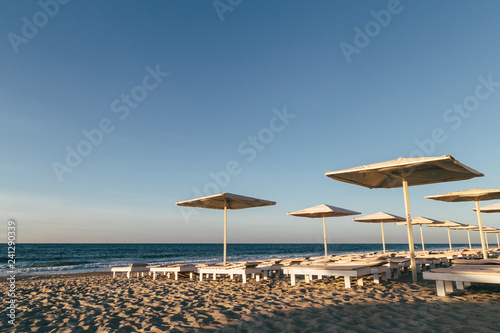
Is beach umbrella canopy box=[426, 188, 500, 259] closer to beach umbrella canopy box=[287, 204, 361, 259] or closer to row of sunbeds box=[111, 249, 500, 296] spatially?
row of sunbeds box=[111, 249, 500, 296]

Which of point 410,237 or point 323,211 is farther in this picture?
point 323,211

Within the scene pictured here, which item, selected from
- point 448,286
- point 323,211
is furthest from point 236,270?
point 448,286

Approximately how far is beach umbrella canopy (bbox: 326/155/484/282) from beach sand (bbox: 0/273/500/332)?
148 centimetres

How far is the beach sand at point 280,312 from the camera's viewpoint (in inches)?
114

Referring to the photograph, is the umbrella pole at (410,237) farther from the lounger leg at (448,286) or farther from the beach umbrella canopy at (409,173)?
the lounger leg at (448,286)

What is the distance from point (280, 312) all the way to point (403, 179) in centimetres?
402

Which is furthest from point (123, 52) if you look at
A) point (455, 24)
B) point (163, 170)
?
point (455, 24)

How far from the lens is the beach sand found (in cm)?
291

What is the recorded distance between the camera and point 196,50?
13.0 metres
